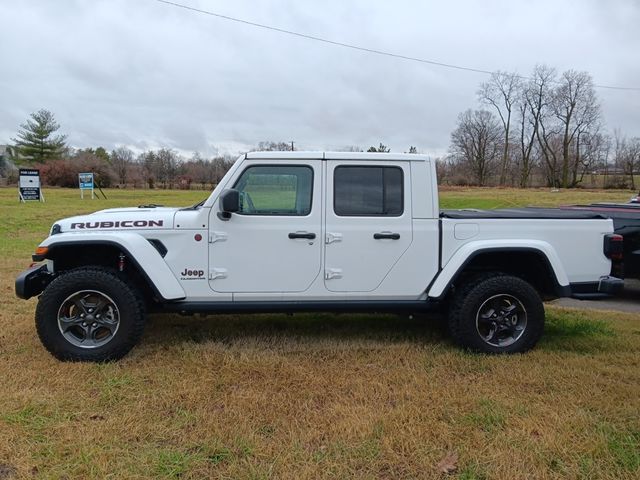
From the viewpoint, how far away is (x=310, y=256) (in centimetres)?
423

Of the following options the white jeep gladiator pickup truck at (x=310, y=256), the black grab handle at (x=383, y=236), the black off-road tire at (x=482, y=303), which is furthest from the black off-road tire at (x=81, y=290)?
the black off-road tire at (x=482, y=303)

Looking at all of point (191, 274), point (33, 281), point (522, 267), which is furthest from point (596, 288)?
point (33, 281)

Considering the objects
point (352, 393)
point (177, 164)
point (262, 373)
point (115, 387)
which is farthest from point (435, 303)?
point (177, 164)

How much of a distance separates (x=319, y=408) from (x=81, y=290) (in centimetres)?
216

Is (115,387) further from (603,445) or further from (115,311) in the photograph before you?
(603,445)

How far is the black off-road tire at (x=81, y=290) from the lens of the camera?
13.3 feet

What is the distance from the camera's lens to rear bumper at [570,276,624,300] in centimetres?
444

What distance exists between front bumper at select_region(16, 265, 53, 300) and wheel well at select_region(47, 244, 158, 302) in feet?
0.40

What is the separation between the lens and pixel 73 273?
13.5 feet

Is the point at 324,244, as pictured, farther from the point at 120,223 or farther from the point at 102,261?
the point at 102,261

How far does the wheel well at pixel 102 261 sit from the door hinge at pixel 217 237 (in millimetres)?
658

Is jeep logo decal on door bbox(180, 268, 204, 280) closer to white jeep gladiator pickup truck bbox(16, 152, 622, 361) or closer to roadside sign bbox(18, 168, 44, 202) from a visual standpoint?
white jeep gladiator pickup truck bbox(16, 152, 622, 361)

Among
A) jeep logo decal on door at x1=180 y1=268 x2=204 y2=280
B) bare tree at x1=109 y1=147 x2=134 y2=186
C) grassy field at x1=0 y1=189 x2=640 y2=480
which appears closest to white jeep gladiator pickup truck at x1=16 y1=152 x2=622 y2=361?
jeep logo decal on door at x1=180 y1=268 x2=204 y2=280

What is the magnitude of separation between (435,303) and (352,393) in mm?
1239
